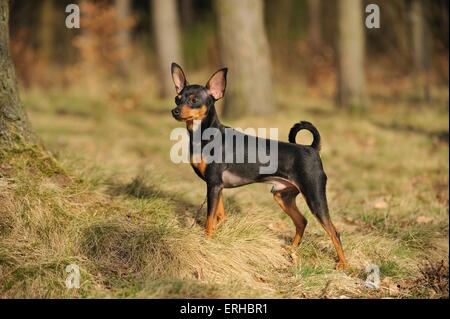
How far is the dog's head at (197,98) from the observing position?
182 inches

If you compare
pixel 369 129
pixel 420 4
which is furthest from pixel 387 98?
pixel 369 129

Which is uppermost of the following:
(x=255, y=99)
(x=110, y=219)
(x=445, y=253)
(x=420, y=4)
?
(x=420, y=4)

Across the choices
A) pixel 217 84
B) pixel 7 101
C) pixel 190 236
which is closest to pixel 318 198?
pixel 190 236

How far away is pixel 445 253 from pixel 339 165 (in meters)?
3.23

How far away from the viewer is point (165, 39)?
46.8ft

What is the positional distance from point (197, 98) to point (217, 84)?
0.79ft

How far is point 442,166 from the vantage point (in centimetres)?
828

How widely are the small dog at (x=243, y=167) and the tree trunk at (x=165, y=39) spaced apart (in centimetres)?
927

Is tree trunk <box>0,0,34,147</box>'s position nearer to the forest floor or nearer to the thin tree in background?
the forest floor

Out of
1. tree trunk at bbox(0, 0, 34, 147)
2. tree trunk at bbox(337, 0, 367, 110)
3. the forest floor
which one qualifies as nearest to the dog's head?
the forest floor

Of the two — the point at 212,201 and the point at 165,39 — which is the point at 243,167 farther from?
the point at 165,39

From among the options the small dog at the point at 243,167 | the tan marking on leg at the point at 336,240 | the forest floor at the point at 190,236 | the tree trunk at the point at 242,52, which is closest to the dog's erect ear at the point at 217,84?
the small dog at the point at 243,167

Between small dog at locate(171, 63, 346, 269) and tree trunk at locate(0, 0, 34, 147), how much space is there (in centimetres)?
149

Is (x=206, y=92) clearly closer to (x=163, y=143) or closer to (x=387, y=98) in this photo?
(x=163, y=143)
